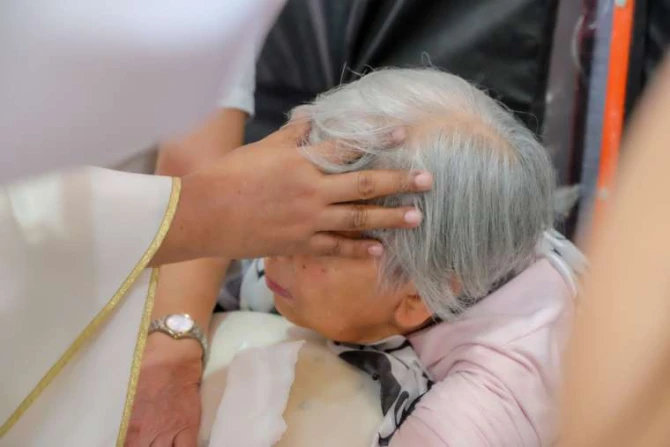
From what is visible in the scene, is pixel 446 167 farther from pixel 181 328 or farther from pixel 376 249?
pixel 181 328

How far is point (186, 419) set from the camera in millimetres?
1055

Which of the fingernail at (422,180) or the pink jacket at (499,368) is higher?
the fingernail at (422,180)

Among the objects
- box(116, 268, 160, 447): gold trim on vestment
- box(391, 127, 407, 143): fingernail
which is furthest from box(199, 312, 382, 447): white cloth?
box(391, 127, 407, 143): fingernail

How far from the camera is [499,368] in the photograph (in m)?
0.97

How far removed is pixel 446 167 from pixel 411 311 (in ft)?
0.68

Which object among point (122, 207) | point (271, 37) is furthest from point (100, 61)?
point (271, 37)

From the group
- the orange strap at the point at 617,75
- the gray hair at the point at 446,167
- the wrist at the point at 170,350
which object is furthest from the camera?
the orange strap at the point at 617,75

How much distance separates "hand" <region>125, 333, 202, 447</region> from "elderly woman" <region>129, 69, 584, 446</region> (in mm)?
170

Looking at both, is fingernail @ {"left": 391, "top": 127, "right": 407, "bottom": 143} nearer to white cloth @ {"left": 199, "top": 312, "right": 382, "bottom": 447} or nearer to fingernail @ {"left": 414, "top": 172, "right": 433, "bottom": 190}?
fingernail @ {"left": 414, "top": 172, "right": 433, "bottom": 190}

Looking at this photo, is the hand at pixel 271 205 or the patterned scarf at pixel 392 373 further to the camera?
the patterned scarf at pixel 392 373

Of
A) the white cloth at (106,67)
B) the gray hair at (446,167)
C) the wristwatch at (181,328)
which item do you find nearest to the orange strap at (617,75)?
the gray hair at (446,167)

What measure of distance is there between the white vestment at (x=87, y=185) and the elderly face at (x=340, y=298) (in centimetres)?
19

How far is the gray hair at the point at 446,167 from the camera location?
3.08ft

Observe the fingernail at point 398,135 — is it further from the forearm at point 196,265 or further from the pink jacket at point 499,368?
the forearm at point 196,265
